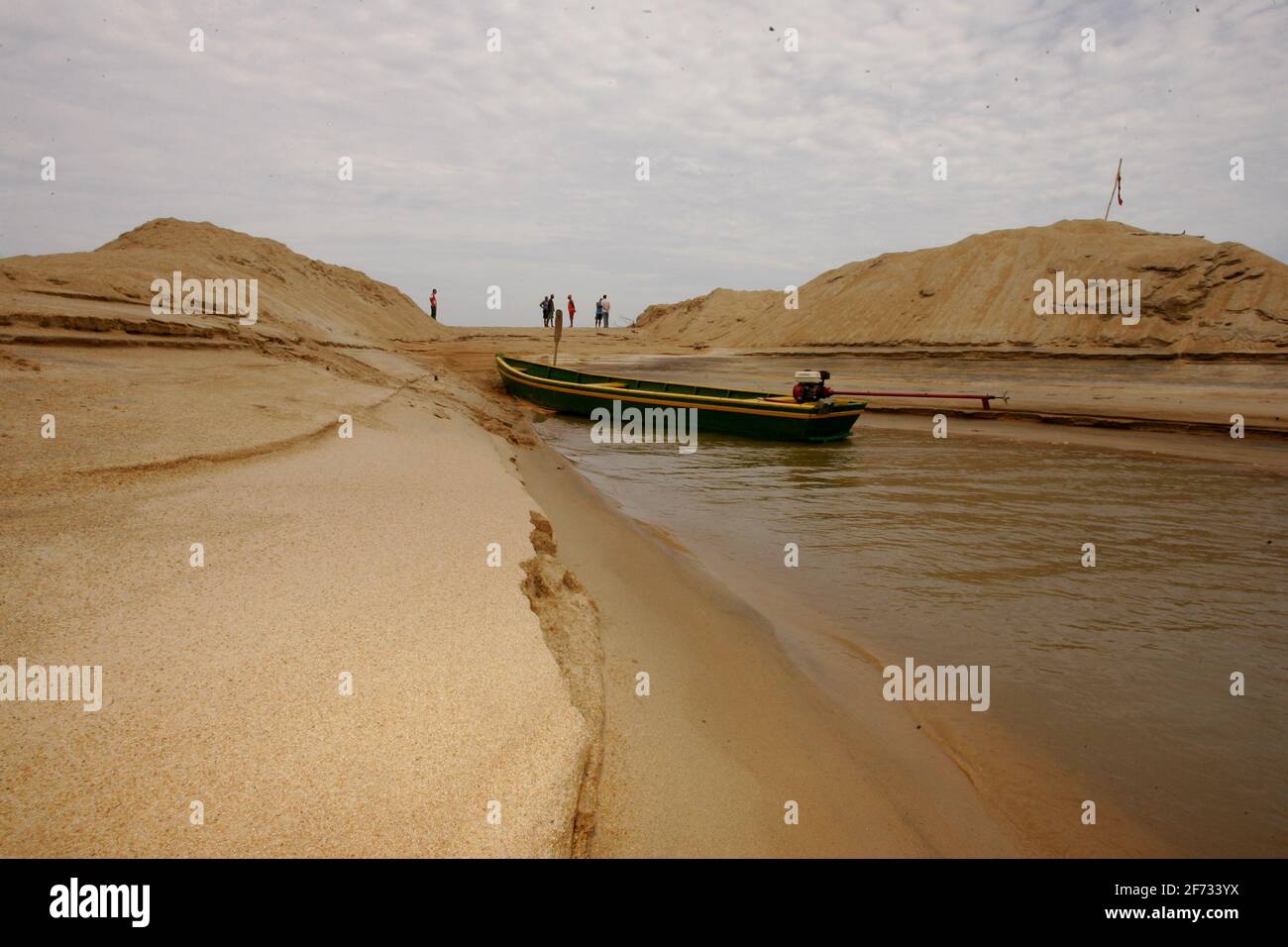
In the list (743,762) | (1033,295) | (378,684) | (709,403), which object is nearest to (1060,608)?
(743,762)

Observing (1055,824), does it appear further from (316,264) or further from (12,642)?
(316,264)

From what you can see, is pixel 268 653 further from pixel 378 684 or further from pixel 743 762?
pixel 743 762

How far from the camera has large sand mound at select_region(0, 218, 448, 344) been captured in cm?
923

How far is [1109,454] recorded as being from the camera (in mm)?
13352

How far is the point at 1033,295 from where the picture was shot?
101 ft

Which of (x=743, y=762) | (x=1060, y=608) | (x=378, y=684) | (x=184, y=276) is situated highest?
(x=184, y=276)

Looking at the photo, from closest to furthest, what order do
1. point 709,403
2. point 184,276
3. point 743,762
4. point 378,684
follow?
point 378,684
point 743,762
point 184,276
point 709,403

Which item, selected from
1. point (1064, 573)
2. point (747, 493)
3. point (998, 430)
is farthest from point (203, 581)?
point (998, 430)

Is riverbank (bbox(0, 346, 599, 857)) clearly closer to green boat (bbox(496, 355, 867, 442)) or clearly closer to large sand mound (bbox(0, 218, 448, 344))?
large sand mound (bbox(0, 218, 448, 344))

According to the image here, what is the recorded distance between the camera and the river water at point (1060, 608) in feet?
11.1

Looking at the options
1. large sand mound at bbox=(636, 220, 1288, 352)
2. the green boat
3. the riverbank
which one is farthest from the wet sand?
→ large sand mound at bbox=(636, 220, 1288, 352)

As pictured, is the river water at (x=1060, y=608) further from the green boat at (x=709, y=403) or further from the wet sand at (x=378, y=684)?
the green boat at (x=709, y=403)

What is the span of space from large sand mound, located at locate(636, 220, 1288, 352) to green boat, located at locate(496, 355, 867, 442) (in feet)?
58.6

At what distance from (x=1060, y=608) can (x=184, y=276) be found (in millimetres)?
16336
